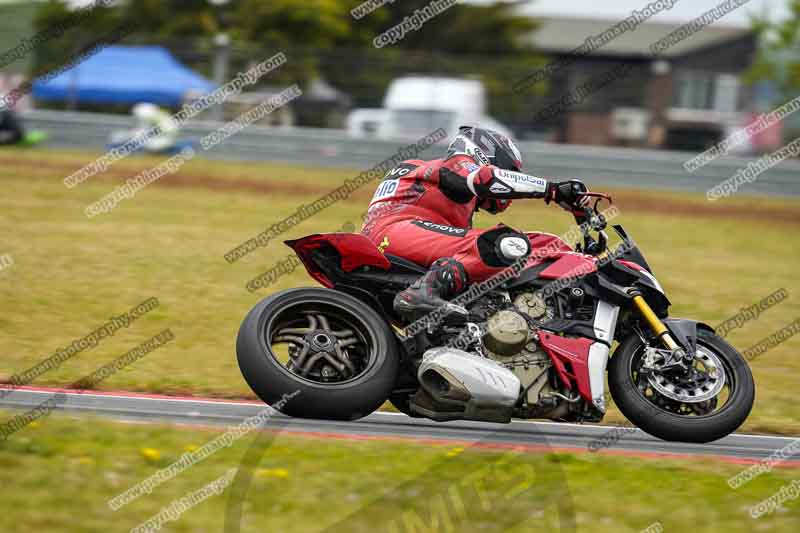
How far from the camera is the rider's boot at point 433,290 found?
650cm

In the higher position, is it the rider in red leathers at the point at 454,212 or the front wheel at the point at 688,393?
the rider in red leathers at the point at 454,212

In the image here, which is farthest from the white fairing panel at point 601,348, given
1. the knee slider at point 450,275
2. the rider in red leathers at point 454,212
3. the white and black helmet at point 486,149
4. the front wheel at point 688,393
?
the white and black helmet at point 486,149

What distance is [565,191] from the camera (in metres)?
6.67

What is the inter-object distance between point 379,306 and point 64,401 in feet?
6.35

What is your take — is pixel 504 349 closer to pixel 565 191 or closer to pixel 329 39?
pixel 565 191

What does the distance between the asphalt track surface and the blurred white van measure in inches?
809

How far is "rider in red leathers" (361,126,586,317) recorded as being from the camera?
666 centimetres

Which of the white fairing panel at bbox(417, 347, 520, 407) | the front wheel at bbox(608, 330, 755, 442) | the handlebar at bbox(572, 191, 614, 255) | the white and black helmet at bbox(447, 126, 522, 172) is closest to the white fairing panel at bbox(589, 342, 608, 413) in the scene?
the front wheel at bbox(608, 330, 755, 442)

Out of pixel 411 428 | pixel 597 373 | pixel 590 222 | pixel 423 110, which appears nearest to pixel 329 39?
pixel 423 110

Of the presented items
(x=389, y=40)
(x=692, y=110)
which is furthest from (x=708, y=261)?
(x=692, y=110)

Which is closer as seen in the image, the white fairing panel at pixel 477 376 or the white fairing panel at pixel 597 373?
the white fairing panel at pixel 477 376

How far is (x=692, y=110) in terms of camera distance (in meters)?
51.4

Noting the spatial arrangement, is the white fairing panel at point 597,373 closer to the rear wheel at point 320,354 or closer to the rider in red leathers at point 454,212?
the rider in red leathers at point 454,212

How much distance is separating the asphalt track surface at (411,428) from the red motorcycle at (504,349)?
0.36ft
